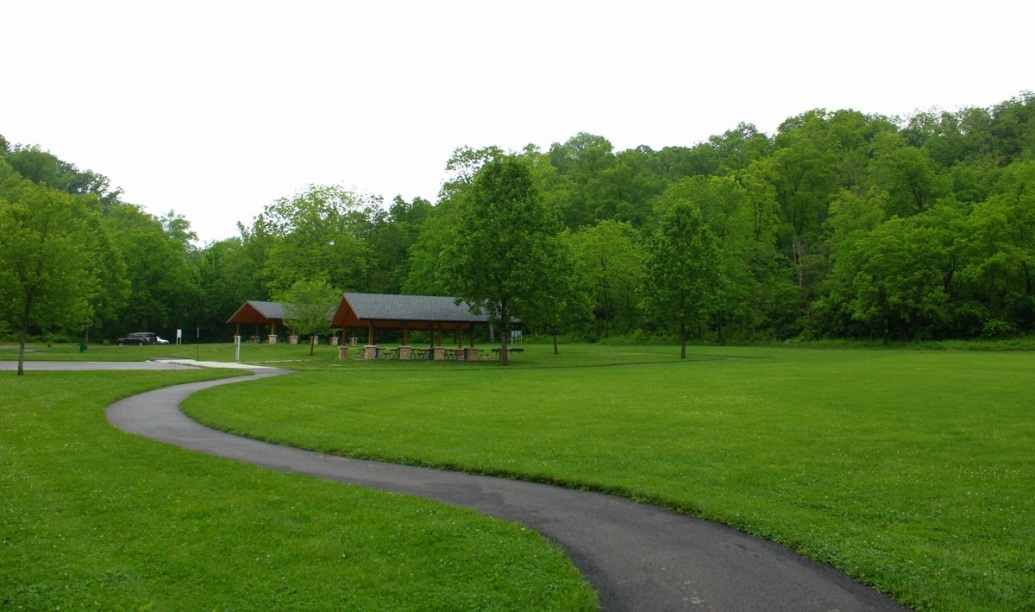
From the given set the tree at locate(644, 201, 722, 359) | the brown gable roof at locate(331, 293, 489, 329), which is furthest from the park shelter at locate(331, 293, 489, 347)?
the tree at locate(644, 201, 722, 359)

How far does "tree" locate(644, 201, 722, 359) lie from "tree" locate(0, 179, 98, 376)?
38218mm

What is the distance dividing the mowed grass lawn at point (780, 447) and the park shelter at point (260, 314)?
48.7 metres

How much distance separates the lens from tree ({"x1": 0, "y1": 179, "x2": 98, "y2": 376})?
1161 inches

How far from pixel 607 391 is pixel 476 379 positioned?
8528mm

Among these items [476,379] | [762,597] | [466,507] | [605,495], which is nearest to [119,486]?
[466,507]

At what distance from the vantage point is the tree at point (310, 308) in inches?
2352

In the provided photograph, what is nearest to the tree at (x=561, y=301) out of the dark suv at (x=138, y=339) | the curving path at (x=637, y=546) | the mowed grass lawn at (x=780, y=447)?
the mowed grass lawn at (x=780, y=447)

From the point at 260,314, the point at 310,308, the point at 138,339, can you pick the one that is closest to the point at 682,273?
the point at 310,308

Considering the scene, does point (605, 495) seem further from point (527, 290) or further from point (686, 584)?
point (527, 290)

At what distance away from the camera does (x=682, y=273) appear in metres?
54.0

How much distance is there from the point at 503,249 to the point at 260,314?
38799 mm

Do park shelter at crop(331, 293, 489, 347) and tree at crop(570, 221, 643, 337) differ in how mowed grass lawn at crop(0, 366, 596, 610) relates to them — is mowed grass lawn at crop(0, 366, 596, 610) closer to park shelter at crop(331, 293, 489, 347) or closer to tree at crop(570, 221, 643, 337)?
park shelter at crop(331, 293, 489, 347)

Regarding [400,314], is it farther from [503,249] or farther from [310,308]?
[503,249]

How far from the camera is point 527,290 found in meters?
46.4
